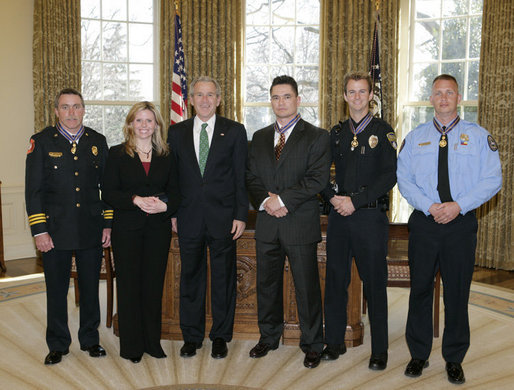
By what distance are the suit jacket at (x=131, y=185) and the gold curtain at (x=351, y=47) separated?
378 cm

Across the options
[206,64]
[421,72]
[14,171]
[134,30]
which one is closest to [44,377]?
[14,171]

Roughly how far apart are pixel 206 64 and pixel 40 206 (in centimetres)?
397

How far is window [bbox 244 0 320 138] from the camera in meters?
6.98

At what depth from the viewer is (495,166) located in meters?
2.99

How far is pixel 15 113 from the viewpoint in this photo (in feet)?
20.6

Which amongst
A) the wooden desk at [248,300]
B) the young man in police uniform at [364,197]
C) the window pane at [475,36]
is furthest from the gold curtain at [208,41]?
the young man in police uniform at [364,197]

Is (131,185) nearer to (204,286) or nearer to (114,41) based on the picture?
(204,286)

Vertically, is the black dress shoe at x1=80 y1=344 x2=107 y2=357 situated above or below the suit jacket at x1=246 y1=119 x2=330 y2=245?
below

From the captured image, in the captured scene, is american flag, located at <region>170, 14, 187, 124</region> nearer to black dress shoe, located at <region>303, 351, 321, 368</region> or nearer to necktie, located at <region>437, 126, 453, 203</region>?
black dress shoe, located at <region>303, 351, 321, 368</region>

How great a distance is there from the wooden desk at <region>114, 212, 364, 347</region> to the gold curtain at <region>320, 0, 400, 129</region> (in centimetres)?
326

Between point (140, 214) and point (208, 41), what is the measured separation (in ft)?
13.2

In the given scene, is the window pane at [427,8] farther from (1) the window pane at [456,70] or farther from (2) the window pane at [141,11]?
(2) the window pane at [141,11]

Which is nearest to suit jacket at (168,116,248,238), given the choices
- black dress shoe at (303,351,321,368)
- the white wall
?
black dress shoe at (303,351,321,368)

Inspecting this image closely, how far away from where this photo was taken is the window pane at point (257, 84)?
7102 millimetres
